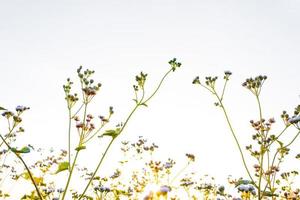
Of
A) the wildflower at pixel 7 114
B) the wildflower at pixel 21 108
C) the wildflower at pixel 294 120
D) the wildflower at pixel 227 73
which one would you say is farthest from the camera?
the wildflower at pixel 227 73

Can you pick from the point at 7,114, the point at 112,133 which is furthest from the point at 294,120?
the point at 7,114

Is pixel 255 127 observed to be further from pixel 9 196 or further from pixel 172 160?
pixel 9 196

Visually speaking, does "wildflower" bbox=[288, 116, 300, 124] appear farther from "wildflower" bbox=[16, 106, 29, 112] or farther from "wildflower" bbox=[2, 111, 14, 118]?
"wildflower" bbox=[2, 111, 14, 118]

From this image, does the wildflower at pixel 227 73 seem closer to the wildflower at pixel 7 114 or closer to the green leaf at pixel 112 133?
the green leaf at pixel 112 133

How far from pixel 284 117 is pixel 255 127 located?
77 centimetres

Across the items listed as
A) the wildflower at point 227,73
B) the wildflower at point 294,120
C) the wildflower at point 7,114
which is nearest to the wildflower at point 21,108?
the wildflower at point 7,114

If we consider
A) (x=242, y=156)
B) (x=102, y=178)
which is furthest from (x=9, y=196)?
(x=242, y=156)

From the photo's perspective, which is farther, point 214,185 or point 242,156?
point 214,185

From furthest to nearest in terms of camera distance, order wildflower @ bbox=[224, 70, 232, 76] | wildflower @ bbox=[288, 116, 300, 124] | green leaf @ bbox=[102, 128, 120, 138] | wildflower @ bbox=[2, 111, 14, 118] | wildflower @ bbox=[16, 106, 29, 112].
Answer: wildflower @ bbox=[224, 70, 232, 76] < wildflower @ bbox=[16, 106, 29, 112] < wildflower @ bbox=[2, 111, 14, 118] < wildflower @ bbox=[288, 116, 300, 124] < green leaf @ bbox=[102, 128, 120, 138]

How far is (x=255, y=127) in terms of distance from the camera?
26.8ft

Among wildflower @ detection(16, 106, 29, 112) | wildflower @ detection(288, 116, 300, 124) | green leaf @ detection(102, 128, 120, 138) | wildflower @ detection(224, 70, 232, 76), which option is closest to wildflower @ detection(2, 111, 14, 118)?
wildflower @ detection(16, 106, 29, 112)

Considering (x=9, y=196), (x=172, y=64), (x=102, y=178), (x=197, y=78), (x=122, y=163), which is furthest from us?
(x=122, y=163)

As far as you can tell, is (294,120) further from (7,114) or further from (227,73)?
(7,114)

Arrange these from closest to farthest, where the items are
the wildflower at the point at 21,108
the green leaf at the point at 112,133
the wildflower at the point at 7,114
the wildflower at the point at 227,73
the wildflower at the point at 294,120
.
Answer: the green leaf at the point at 112,133
the wildflower at the point at 294,120
the wildflower at the point at 7,114
the wildflower at the point at 21,108
the wildflower at the point at 227,73
